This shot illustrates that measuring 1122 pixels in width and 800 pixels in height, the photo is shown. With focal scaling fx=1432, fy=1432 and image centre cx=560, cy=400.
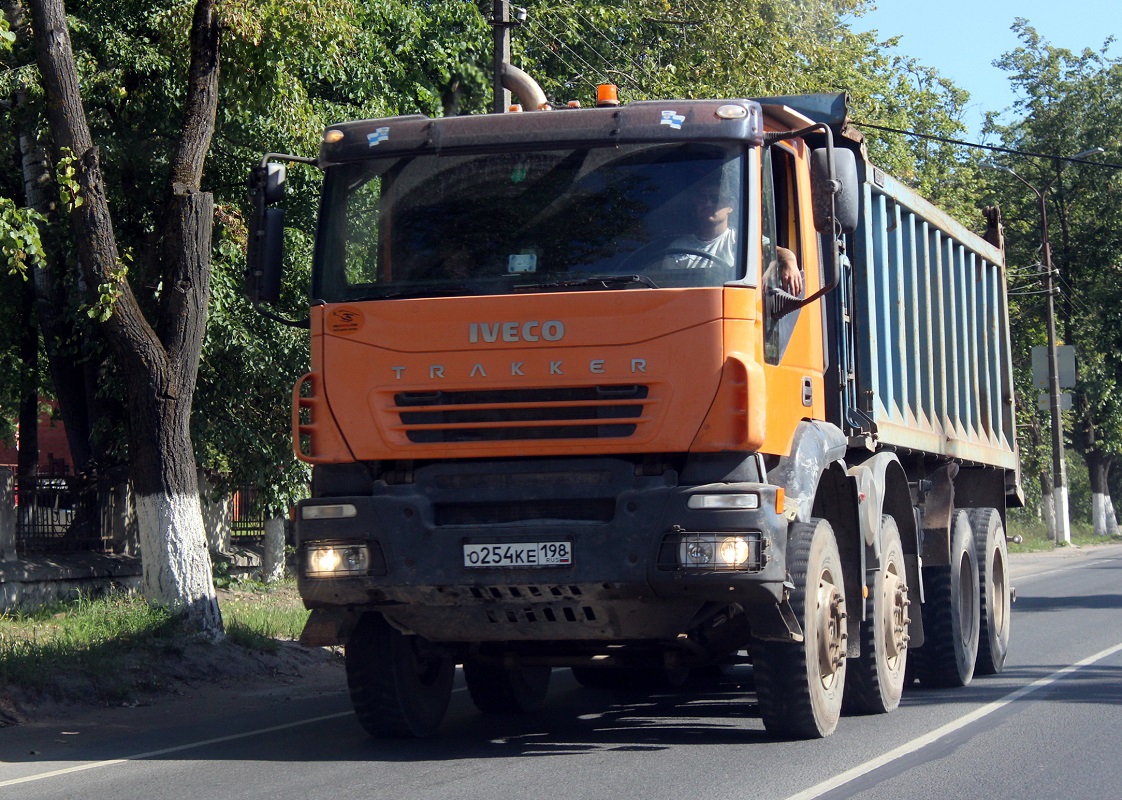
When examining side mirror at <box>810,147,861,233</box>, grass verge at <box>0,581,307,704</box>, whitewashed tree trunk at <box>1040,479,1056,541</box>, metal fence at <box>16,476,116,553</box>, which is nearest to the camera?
side mirror at <box>810,147,861,233</box>

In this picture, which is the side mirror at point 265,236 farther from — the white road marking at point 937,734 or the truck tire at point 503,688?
the white road marking at point 937,734

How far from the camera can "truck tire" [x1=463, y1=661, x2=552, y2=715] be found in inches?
350

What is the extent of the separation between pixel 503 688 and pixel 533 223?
3.35 metres

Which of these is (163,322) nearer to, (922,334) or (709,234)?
(922,334)

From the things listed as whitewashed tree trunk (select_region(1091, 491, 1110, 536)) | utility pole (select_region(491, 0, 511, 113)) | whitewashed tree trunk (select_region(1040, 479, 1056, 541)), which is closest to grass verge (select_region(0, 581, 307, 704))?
utility pole (select_region(491, 0, 511, 113))

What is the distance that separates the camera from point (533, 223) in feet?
23.3

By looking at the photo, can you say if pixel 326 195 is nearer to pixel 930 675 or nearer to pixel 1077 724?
pixel 1077 724

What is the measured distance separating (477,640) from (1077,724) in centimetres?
359

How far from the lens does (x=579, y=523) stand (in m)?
6.77

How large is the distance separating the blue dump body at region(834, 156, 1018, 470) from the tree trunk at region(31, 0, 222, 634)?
5903 millimetres

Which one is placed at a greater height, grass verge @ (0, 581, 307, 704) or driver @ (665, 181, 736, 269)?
driver @ (665, 181, 736, 269)

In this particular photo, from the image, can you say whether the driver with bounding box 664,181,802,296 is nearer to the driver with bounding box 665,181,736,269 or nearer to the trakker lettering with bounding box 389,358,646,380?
the driver with bounding box 665,181,736,269

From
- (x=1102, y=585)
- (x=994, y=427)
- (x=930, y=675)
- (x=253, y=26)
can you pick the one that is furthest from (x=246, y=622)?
(x=1102, y=585)

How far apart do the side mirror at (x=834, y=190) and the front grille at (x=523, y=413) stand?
143 centimetres
